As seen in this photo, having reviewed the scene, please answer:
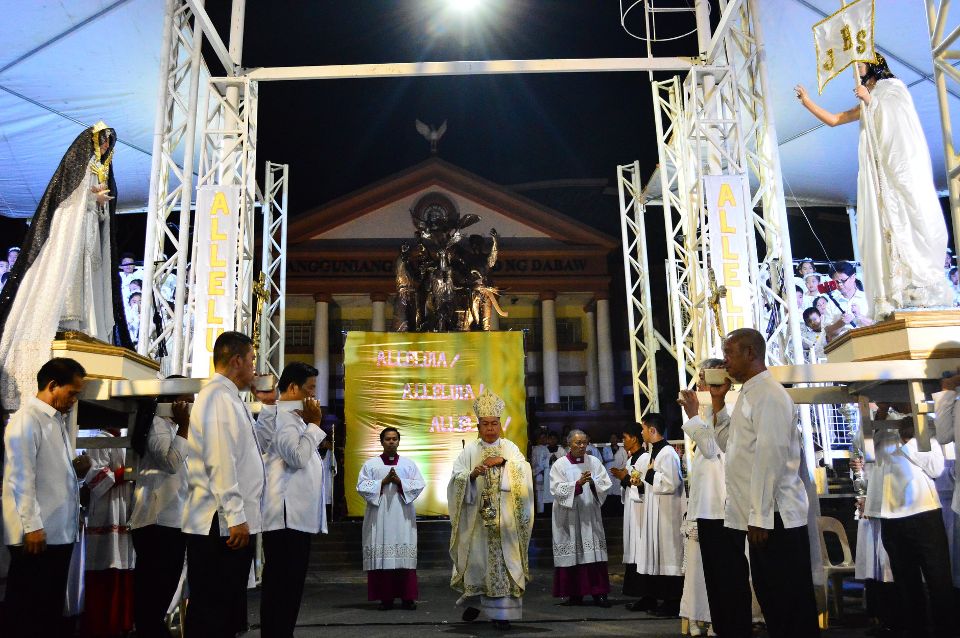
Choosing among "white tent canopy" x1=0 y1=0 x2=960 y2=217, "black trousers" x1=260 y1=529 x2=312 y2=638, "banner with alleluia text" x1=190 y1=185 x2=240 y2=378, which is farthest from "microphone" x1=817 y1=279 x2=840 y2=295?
"black trousers" x1=260 y1=529 x2=312 y2=638

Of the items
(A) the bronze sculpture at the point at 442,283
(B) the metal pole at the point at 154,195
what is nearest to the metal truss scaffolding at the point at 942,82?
(B) the metal pole at the point at 154,195

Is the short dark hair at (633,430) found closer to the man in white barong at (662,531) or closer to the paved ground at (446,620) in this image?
the man in white barong at (662,531)

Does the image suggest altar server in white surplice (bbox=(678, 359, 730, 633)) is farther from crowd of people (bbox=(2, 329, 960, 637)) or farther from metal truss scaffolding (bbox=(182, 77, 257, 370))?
metal truss scaffolding (bbox=(182, 77, 257, 370))

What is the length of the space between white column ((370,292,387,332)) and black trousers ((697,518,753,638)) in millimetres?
16873

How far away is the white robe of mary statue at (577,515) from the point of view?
798 cm

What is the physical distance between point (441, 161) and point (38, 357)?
61.1 feet

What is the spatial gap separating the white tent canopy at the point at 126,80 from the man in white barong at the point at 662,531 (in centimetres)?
527

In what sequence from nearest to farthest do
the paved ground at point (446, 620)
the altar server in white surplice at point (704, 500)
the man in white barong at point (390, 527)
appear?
the altar server in white surplice at point (704, 500) → the paved ground at point (446, 620) → the man in white barong at point (390, 527)

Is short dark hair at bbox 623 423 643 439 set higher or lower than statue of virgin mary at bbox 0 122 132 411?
lower

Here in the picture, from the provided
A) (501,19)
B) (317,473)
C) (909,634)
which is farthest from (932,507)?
(501,19)

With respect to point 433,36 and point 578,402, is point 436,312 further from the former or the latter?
point 578,402

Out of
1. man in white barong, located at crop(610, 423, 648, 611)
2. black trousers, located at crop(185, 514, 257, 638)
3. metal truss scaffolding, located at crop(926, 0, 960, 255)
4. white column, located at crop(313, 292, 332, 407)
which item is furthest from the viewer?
white column, located at crop(313, 292, 332, 407)

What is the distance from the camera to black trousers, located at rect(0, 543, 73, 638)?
397 cm

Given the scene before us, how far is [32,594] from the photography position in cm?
404
